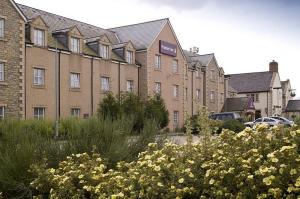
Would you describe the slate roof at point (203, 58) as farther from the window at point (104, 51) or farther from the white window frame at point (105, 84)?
the white window frame at point (105, 84)

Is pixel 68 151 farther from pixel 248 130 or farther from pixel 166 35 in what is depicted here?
pixel 166 35

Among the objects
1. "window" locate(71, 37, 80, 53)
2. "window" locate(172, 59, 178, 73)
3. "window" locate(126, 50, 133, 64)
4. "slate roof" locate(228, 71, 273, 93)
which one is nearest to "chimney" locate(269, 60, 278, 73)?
"slate roof" locate(228, 71, 273, 93)

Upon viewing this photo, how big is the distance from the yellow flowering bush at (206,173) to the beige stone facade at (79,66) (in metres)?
17.9

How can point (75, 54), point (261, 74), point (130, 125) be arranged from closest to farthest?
point (130, 125) < point (75, 54) < point (261, 74)

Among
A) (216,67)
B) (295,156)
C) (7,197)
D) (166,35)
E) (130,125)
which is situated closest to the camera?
(295,156)

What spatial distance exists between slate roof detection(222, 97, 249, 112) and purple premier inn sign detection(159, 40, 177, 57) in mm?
15017

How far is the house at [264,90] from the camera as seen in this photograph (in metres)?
62.6

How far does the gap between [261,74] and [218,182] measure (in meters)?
65.5

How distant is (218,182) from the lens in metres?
4.16

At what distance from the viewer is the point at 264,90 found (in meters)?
63.1

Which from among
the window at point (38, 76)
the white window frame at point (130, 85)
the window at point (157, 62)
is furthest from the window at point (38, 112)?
the window at point (157, 62)

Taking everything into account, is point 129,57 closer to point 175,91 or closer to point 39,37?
point 175,91

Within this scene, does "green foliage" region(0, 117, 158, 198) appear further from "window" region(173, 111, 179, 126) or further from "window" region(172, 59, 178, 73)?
"window" region(172, 59, 178, 73)

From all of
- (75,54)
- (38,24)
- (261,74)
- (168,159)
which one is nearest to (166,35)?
(75,54)
